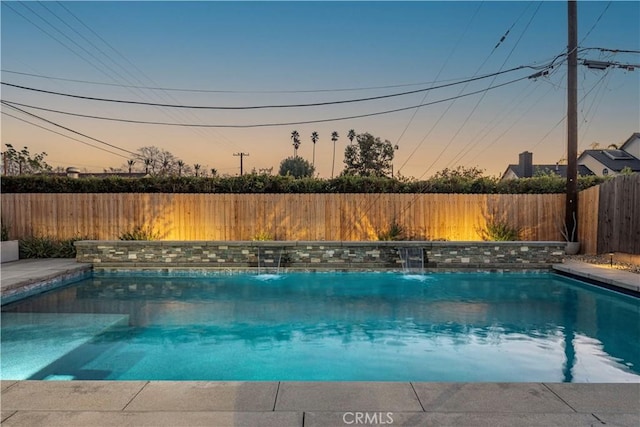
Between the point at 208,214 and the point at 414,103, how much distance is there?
789 cm

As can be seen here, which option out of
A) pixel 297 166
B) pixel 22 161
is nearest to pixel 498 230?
pixel 297 166

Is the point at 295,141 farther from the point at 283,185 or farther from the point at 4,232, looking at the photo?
the point at 4,232

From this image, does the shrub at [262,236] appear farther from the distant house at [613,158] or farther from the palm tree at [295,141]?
the palm tree at [295,141]

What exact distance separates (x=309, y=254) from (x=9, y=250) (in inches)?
309

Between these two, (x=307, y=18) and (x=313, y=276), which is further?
(x=307, y=18)

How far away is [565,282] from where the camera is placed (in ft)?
28.8

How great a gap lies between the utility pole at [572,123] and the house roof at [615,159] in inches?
834

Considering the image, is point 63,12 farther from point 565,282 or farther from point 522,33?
point 565,282

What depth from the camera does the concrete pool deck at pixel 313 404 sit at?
237cm

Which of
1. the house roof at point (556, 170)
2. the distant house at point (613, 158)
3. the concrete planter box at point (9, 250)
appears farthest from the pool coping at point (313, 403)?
the distant house at point (613, 158)

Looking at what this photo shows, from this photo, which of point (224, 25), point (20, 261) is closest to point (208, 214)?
point (20, 261)
